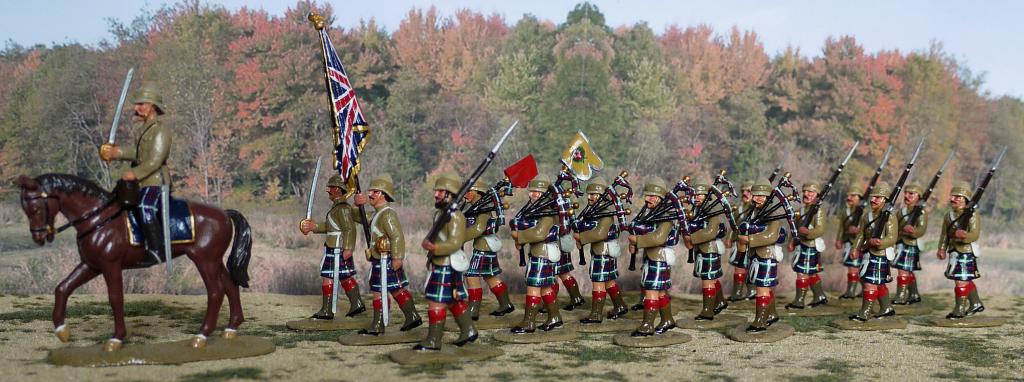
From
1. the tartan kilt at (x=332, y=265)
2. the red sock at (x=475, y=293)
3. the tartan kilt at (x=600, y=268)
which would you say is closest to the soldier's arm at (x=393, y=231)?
the tartan kilt at (x=332, y=265)

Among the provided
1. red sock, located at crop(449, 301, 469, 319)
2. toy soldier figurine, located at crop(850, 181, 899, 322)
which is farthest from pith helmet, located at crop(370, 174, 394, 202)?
toy soldier figurine, located at crop(850, 181, 899, 322)

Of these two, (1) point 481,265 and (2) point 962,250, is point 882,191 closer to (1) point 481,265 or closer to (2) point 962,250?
(2) point 962,250

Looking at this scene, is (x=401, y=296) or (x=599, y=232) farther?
(x=599, y=232)

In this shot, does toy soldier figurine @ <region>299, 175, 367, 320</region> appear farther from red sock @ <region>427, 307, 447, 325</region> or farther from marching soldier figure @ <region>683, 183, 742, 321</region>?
marching soldier figure @ <region>683, 183, 742, 321</region>

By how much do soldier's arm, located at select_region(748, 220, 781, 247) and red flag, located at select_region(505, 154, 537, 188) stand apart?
2.61 m

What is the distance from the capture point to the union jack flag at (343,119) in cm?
852

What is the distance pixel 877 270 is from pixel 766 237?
174 centimetres

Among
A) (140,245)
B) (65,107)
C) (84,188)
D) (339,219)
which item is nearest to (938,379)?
(339,219)

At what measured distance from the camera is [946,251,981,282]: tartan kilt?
10.2 meters

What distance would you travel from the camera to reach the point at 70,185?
23.5 ft

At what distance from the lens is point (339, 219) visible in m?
9.20

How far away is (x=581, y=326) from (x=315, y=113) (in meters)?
11.8

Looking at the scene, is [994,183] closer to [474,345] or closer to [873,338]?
[873,338]

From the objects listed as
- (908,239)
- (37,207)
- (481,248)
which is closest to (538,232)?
(481,248)
